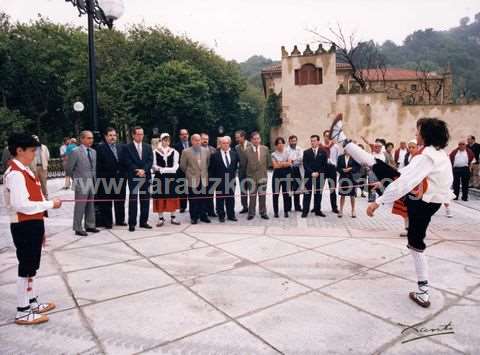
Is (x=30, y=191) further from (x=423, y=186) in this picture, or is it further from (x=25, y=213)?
(x=423, y=186)

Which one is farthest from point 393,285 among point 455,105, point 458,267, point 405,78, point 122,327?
point 405,78

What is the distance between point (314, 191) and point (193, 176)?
9.77ft

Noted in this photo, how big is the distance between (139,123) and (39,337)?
97.9 ft

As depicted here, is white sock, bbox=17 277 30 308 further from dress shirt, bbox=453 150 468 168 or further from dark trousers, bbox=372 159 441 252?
dress shirt, bbox=453 150 468 168

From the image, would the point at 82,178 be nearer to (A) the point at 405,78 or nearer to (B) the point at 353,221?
(B) the point at 353,221

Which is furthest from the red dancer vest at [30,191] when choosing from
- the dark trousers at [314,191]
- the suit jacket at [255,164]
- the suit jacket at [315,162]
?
the suit jacket at [315,162]

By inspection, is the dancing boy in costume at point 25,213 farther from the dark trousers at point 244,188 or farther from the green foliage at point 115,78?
the green foliage at point 115,78

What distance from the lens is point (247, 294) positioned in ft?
13.8

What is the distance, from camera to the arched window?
73.5 ft

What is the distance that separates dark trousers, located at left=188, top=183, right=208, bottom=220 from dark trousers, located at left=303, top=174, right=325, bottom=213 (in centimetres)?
242

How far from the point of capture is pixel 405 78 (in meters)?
54.4

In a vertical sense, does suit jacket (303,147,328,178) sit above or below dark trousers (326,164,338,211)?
above

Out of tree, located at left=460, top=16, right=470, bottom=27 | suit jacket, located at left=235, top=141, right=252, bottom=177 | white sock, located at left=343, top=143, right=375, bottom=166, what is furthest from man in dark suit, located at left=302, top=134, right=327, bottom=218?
tree, located at left=460, top=16, right=470, bottom=27

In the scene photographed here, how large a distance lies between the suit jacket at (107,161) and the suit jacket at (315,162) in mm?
4315
